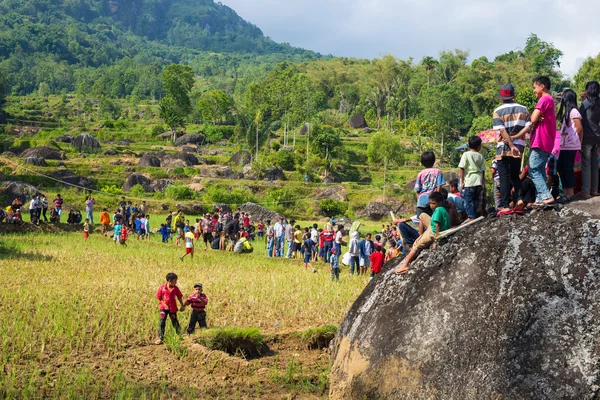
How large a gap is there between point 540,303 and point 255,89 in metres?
85.2

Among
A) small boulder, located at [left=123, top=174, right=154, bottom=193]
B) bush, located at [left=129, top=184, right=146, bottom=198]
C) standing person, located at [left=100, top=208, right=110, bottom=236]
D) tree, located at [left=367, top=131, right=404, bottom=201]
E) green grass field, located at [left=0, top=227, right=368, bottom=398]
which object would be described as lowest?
green grass field, located at [left=0, top=227, right=368, bottom=398]

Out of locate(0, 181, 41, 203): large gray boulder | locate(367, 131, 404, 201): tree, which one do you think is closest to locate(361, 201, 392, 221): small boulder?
locate(367, 131, 404, 201): tree

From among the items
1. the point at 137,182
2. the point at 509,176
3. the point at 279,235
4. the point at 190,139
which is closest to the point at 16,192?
the point at 137,182

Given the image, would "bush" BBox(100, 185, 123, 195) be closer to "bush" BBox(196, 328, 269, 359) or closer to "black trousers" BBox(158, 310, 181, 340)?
"black trousers" BBox(158, 310, 181, 340)

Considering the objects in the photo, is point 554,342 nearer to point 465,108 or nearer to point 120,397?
point 120,397

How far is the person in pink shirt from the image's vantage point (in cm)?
673

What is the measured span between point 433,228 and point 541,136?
161 centimetres

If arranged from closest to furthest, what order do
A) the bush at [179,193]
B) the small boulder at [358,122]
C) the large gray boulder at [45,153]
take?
1. the bush at [179,193]
2. the large gray boulder at [45,153]
3. the small boulder at [358,122]

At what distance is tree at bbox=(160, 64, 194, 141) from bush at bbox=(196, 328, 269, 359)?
235ft

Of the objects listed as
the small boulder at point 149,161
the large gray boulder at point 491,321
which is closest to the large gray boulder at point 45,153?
the small boulder at point 149,161

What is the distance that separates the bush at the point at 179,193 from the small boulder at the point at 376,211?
42.4 ft

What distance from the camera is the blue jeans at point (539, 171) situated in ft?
22.0

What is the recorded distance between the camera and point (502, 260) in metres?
6.37

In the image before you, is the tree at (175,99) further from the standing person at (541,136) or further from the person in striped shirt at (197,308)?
the standing person at (541,136)
